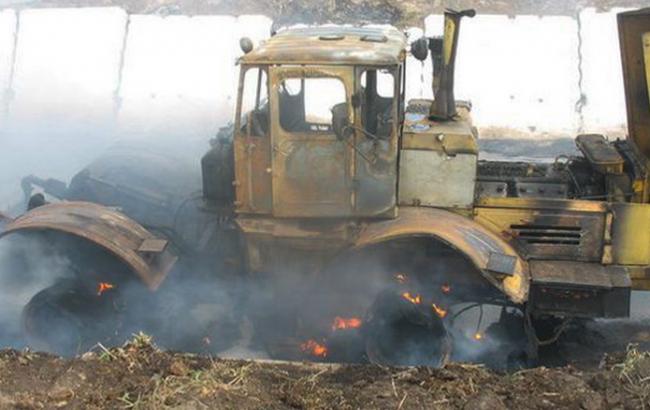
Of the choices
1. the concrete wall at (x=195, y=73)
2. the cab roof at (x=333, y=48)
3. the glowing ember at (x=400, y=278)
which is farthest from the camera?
the concrete wall at (x=195, y=73)

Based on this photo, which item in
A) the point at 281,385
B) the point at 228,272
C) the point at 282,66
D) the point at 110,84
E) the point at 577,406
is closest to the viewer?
the point at 577,406

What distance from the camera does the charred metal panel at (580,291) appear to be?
6.91 meters

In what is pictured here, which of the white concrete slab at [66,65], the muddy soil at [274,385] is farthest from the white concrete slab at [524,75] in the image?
the muddy soil at [274,385]

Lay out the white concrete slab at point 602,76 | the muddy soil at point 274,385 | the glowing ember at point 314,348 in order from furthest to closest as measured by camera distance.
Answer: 1. the white concrete slab at point 602,76
2. the glowing ember at point 314,348
3. the muddy soil at point 274,385

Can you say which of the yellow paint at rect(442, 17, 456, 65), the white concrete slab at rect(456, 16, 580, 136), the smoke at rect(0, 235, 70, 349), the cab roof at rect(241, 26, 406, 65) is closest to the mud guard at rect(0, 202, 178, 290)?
the smoke at rect(0, 235, 70, 349)

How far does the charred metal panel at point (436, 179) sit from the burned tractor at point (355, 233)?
0.01m

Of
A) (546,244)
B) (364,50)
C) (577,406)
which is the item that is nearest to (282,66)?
(364,50)

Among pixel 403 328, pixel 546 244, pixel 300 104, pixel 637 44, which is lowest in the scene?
pixel 403 328

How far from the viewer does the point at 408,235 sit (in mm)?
6793

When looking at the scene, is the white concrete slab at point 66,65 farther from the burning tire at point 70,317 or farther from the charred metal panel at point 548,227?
the charred metal panel at point 548,227

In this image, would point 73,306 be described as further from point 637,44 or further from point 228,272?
point 637,44

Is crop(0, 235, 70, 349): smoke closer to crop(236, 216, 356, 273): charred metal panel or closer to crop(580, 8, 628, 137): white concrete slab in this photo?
crop(236, 216, 356, 273): charred metal panel

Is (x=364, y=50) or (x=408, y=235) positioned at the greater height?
(x=364, y=50)

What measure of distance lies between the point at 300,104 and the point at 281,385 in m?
2.76
